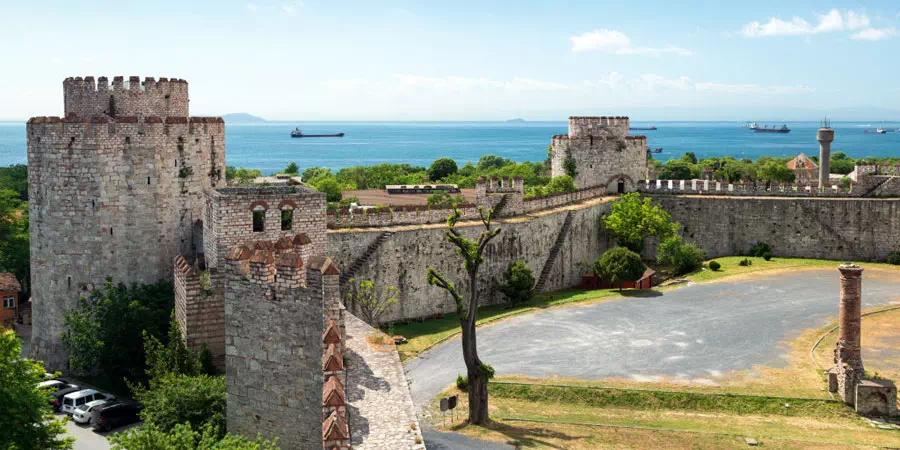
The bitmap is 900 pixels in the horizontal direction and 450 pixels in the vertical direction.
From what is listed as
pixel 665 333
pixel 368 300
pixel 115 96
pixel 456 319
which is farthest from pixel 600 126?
pixel 115 96

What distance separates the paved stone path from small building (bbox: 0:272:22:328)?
21193 millimetres

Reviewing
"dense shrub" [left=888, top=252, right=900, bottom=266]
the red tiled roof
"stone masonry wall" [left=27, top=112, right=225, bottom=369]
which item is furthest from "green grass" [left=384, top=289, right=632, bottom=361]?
the red tiled roof

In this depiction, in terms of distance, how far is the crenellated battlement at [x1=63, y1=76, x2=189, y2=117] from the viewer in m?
25.1

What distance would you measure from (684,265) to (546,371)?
15.9 meters

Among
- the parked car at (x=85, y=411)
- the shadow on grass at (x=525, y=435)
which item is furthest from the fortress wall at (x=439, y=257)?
the shadow on grass at (x=525, y=435)

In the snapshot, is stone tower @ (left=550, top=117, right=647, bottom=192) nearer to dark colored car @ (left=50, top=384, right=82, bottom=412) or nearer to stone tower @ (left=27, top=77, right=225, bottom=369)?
stone tower @ (left=27, top=77, right=225, bottom=369)

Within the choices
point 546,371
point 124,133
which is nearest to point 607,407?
point 546,371

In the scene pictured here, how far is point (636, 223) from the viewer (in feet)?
132

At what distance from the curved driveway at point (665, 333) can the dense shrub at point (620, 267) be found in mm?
1542

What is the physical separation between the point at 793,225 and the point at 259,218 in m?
29.0

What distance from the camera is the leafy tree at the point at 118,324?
23.5m

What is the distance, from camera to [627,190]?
44.6 meters

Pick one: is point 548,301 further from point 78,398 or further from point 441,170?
point 441,170

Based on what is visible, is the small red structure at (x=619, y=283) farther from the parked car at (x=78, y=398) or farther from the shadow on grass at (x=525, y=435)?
the parked car at (x=78, y=398)
